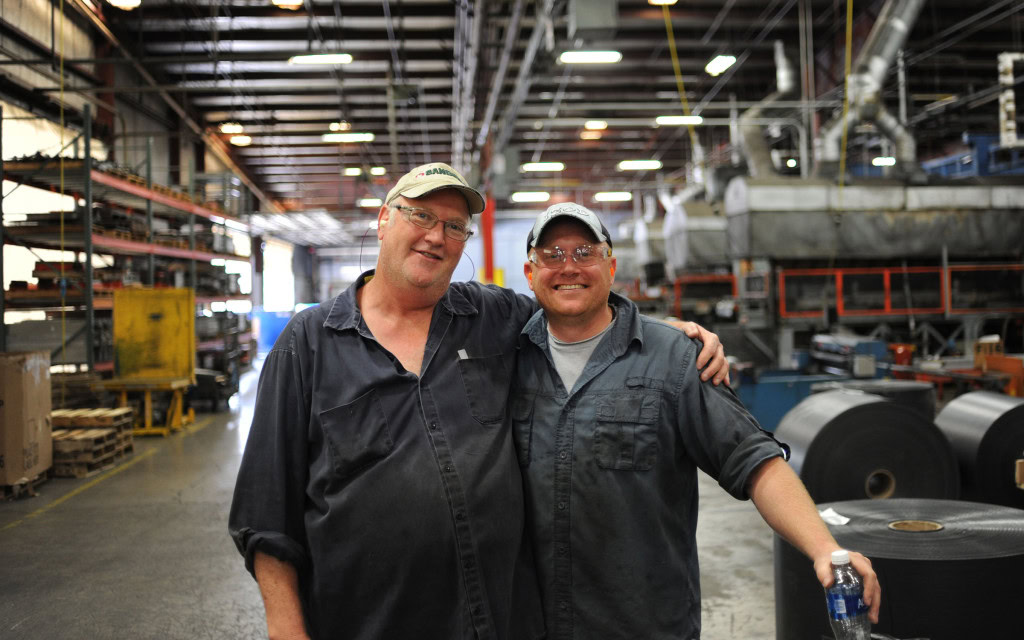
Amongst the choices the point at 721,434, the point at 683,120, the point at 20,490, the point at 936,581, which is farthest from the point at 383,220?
the point at 683,120

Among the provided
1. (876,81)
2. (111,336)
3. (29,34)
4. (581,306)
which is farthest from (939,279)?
(29,34)

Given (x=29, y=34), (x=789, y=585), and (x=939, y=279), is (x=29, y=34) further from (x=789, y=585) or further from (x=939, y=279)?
(x=939, y=279)

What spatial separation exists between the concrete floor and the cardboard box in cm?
33

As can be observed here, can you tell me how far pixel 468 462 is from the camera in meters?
1.97

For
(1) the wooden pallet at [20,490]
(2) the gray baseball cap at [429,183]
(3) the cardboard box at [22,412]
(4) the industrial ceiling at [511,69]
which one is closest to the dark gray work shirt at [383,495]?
(2) the gray baseball cap at [429,183]

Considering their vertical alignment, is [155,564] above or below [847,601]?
below

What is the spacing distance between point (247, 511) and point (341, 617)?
14.9 inches

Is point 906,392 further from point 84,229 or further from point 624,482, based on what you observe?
point 84,229

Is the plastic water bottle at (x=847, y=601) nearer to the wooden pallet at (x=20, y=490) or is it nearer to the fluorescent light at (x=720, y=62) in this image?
the wooden pallet at (x=20, y=490)

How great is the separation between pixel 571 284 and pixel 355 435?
76cm

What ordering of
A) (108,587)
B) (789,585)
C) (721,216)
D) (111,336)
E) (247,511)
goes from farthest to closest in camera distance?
(721,216)
(111,336)
(108,587)
(789,585)
(247,511)

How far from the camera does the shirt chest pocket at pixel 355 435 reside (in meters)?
1.96

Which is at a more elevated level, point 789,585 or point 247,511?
point 247,511

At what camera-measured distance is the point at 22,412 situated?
7062 mm
